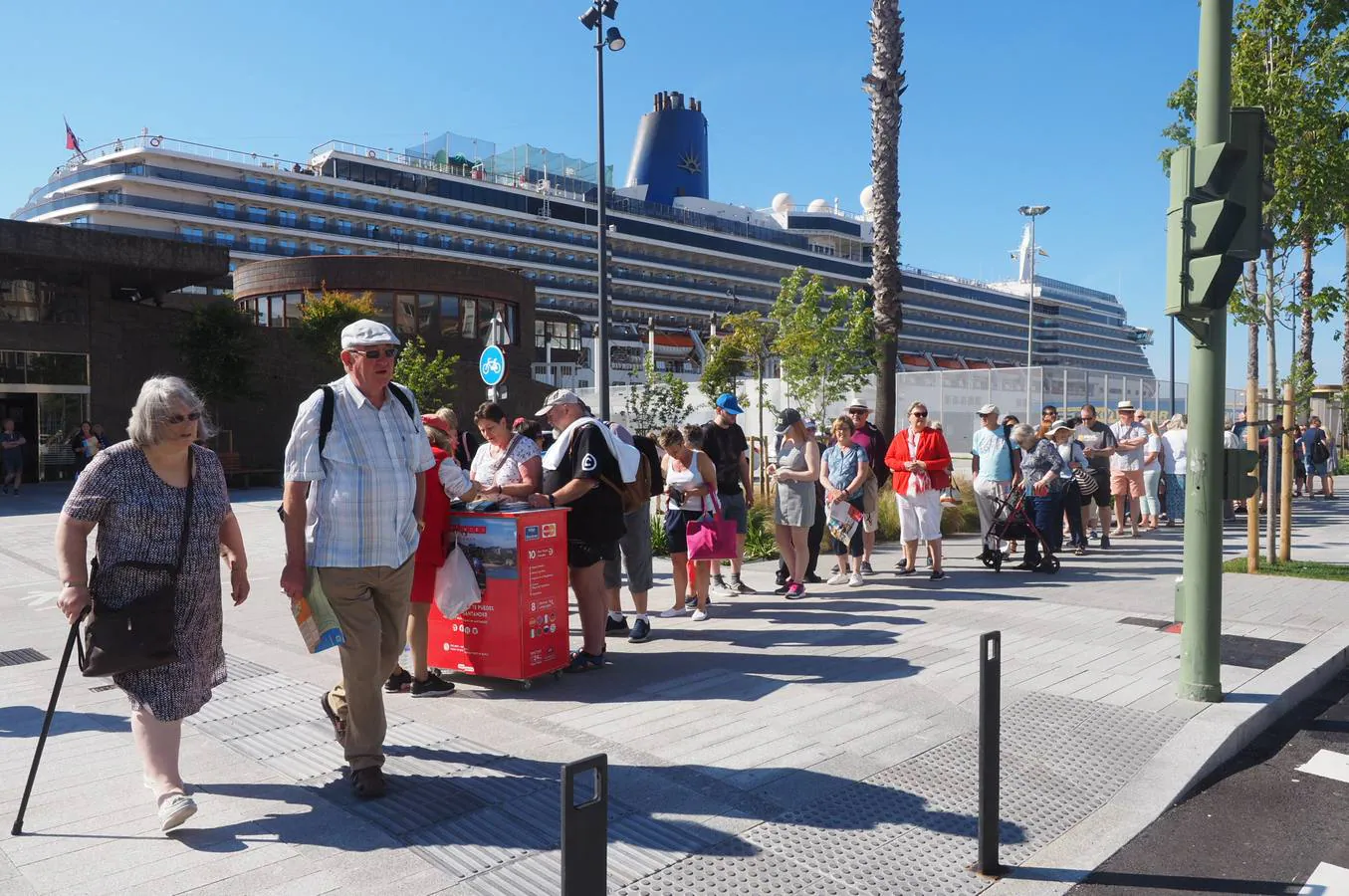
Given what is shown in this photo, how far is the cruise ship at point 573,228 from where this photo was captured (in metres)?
52.9

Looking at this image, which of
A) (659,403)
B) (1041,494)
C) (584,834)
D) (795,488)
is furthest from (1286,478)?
(659,403)

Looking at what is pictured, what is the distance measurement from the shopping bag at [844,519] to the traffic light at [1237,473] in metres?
3.94

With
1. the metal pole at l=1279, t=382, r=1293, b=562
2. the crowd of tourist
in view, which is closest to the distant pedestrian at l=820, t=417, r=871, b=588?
the crowd of tourist

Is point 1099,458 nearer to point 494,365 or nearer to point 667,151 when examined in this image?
point 494,365

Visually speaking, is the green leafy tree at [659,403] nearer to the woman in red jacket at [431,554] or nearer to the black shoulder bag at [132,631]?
the woman in red jacket at [431,554]

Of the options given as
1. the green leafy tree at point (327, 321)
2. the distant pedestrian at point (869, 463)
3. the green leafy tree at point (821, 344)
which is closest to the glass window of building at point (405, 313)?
the green leafy tree at point (327, 321)

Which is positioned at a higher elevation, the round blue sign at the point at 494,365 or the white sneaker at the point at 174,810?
the round blue sign at the point at 494,365

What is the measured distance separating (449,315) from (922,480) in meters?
27.8

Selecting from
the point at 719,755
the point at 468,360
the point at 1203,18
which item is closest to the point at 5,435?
Result: the point at 468,360

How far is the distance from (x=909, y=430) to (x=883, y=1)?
9.28 metres

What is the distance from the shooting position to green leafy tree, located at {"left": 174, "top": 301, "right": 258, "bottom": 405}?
2548cm

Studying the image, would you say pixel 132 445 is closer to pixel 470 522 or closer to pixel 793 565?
pixel 470 522

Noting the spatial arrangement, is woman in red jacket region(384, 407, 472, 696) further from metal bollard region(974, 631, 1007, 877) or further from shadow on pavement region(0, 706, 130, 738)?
metal bollard region(974, 631, 1007, 877)

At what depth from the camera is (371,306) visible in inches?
1243
